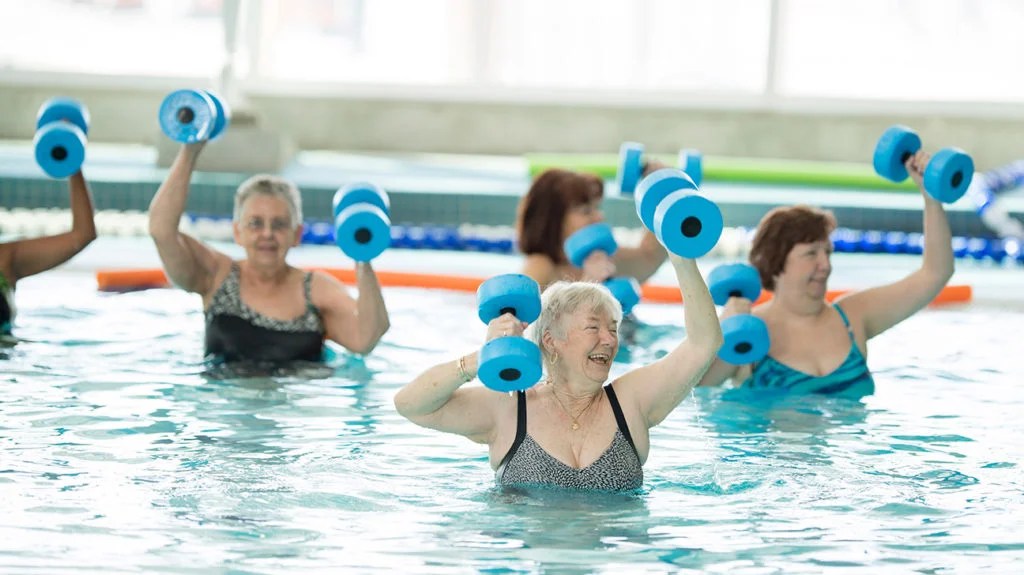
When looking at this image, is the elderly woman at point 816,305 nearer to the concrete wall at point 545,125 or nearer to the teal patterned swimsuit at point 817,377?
the teal patterned swimsuit at point 817,377

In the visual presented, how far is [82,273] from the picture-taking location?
862cm

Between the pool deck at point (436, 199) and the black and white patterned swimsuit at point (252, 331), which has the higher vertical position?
the pool deck at point (436, 199)

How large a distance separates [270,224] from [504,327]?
232cm

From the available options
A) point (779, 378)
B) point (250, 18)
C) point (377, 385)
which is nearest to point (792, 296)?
point (779, 378)

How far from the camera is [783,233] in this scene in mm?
5805

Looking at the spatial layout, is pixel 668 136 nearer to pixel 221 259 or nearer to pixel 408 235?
pixel 408 235

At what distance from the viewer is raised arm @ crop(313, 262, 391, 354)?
577cm

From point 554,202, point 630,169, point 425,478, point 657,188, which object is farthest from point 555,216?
point 657,188

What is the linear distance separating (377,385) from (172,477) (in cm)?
173

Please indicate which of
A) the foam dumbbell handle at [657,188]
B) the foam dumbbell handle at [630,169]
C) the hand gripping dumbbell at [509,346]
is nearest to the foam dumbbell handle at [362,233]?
the hand gripping dumbbell at [509,346]

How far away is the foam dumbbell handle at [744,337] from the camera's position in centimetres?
548

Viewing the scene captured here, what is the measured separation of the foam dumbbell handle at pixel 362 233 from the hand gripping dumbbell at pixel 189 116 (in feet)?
3.04

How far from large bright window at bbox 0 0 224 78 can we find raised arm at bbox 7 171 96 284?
7.51m

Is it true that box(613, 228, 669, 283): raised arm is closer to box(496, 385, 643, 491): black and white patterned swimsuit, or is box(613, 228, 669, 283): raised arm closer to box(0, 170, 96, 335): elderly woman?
box(0, 170, 96, 335): elderly woman
